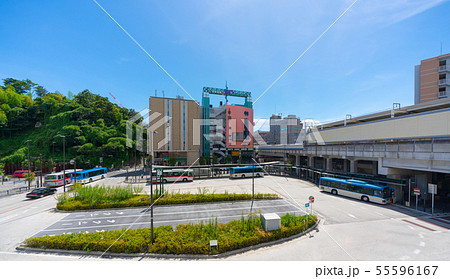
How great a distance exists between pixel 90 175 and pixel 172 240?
3122cm

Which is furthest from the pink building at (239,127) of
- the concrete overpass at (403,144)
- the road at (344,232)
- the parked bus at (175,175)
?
the road at (344,232)

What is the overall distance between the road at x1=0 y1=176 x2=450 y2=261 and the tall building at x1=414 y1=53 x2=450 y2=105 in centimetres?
3755

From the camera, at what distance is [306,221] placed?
1285 cm

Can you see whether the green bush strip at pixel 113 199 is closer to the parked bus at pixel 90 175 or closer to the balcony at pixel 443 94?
the parked bus at pixel 90 175

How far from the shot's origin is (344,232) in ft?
40.9

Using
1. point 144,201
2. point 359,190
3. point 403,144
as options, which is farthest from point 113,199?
point 403,144

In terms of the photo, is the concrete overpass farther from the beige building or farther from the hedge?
the beige building

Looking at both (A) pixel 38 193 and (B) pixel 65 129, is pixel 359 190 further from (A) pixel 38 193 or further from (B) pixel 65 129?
(B) pixel 65 129

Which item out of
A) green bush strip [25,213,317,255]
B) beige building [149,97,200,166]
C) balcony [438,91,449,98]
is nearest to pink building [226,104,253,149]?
beige building [149,97,200,166]

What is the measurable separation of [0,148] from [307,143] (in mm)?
83482

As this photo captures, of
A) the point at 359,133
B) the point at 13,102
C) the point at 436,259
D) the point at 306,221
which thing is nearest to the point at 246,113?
the point at 359,133

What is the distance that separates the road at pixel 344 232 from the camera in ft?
32.3

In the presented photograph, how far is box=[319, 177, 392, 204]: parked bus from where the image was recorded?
19.0 m

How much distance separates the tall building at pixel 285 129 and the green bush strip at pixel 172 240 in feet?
336
